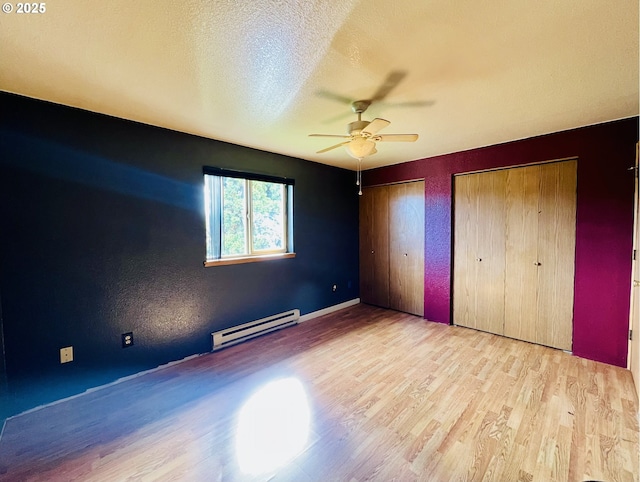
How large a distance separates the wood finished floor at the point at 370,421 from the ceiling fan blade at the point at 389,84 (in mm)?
2246

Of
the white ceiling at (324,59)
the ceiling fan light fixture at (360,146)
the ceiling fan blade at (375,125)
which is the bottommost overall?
the ceiling fan light fixture at (360,146)

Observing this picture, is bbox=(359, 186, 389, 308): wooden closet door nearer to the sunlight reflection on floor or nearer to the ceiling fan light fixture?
the ceiling fan light fixture

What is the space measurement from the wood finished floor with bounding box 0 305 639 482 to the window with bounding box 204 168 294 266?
1.13 meters

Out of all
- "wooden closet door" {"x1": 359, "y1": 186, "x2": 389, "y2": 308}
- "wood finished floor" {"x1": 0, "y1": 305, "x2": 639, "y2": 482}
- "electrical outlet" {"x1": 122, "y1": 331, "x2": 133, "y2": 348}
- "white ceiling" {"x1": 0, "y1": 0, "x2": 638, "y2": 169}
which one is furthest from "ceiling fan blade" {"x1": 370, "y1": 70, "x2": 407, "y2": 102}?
"electrical outlet" {"x1": 122, "y1": 331, "x2": 133, "y2": 348}

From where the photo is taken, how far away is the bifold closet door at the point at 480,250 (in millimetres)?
A: 3213

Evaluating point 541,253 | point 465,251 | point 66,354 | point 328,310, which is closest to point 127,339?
point 66,354

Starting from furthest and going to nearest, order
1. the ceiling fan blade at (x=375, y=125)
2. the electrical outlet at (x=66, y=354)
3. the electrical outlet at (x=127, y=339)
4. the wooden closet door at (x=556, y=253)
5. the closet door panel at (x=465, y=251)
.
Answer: the closet door panel at (x=465, y=251), the wooden closet door at (x=556, y=253), the electrical outlet at (x=127, y=339), the electrical outlet at (x=66, y=354), the ceiling fan blade at (x=375, y=125)

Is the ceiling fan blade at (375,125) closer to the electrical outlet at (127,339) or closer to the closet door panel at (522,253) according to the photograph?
the closet door panel at (522,253)

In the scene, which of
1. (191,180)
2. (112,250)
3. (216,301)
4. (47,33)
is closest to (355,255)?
(216,301)

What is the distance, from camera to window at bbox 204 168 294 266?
2955mm

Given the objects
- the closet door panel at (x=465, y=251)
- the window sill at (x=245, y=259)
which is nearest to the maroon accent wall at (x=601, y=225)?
the closet door panel at (x=465, y=251)

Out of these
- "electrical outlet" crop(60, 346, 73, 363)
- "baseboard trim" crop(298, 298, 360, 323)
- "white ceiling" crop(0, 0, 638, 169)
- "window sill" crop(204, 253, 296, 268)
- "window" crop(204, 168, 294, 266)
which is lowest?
"baseboard trim" crop(298, 298, 360, 323)

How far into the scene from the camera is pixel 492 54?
1501 mm

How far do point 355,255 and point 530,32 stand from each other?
3.56 m
